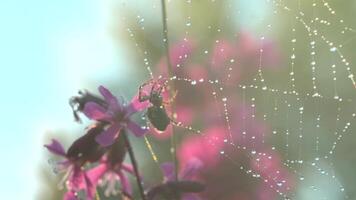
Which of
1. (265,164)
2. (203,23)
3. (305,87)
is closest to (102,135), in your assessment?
(265,164)

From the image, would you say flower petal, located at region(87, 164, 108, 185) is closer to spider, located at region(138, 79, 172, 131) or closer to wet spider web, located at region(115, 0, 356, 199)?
spider, located at region(138, 79, 172, 131)

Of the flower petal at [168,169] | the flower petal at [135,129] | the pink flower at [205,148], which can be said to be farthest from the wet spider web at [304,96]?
the flower petal at [135,129]

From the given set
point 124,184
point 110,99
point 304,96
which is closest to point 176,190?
point 124,184

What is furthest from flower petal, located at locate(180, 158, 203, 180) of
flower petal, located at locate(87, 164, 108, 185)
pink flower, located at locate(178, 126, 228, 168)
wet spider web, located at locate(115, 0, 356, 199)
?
wet spider web, located at locate(115, 0, 356, 199)

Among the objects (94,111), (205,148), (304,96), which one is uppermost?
(304,96)

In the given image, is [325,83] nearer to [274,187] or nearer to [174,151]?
[274,187]

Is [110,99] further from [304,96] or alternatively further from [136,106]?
[304,96]
